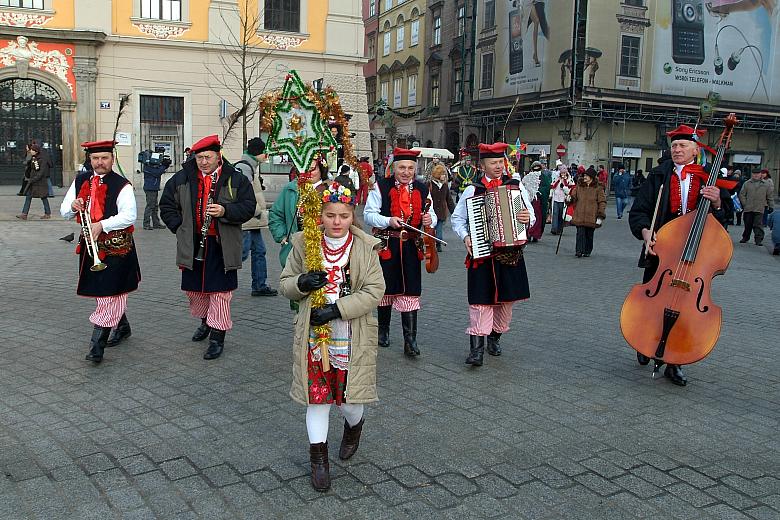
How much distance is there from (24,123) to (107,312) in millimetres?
23642

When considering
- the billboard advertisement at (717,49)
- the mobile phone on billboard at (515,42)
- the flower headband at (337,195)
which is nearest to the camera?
the flower headband at (337,195)

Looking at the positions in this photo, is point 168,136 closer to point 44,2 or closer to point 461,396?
point 44,2

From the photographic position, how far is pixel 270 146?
5.40 meters

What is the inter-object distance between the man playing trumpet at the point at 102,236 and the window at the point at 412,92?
45101mm

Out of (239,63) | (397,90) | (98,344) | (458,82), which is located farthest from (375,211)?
(397,90)

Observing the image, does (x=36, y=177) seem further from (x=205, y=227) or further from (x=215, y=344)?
(x=215, y=344)

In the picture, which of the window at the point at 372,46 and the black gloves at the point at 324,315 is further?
the window at the point at 372,46

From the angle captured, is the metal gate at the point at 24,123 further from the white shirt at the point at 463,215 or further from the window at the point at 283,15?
the white shirt at the point at 463,215

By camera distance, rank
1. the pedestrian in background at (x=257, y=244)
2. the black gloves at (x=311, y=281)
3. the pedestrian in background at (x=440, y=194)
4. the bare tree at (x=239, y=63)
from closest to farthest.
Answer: the black gloves at (x=311, y=281) → the pedestrian in background at (x=257, y=244) → the pedestrian in background at (x=440, y=194) → the bare tree at (x=239, y=63)

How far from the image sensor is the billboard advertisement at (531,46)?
112 feet

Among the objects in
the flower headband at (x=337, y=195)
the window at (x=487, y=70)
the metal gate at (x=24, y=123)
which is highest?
the window at (x=487, y=70)

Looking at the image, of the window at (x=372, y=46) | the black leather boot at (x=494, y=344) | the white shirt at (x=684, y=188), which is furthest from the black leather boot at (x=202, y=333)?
the window at (x=372, y=46)

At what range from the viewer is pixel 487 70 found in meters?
41.2

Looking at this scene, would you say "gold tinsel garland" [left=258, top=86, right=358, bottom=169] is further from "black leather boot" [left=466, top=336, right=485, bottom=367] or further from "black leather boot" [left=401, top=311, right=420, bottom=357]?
"black leather boot" [left=466, top=336, right=485, bottom=367]
